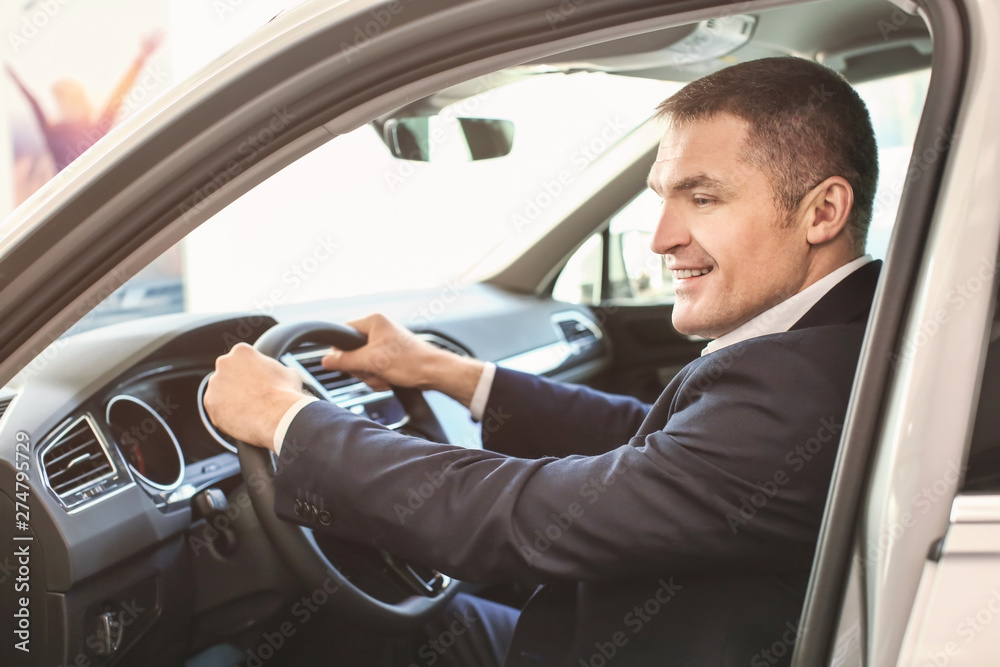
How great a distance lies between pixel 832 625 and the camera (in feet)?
2.53

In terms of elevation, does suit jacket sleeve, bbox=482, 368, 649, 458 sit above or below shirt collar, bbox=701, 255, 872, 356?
below

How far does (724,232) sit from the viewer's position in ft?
3.60

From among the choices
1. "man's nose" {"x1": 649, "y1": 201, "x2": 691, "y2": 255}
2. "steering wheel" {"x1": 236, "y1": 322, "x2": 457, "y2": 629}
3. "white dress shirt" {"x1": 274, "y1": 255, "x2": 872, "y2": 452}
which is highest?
"man's nose" {"x1": 649, "y1": 201, "x2": 691, "y2": 255}

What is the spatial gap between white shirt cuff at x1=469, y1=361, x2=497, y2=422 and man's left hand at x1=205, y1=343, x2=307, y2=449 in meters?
0.56

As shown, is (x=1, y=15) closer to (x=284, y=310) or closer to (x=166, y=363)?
(x=284, y=310)

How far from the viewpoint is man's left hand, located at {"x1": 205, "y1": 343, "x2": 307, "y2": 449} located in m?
1.11

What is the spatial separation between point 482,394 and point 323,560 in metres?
0.55

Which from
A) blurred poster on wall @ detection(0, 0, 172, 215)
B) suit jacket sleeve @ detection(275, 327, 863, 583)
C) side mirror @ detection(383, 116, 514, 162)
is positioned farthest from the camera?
blurred poster on wall @ detection(0, 0, 172, 215)

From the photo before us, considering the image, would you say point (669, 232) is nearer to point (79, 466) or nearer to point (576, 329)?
Result: point (79, 466)

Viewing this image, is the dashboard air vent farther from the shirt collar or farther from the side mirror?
the shirt collar

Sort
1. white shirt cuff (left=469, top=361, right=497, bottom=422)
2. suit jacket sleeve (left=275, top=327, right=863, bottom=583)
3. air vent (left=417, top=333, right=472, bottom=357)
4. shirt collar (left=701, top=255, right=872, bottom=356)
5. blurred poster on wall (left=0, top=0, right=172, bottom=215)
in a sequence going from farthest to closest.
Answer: blurred poster on wall (left=0, top=0, right=172, bottom=215), air vent (left=417, top=333, right=472, bottom=357), white shirt cuff (left=469, top=361, right=497, bottom=422), shirt collar (left=701, top=255, right=872, bottom=356), suit jacket sleeve (left=275, top=327, right=863, bottom=583)

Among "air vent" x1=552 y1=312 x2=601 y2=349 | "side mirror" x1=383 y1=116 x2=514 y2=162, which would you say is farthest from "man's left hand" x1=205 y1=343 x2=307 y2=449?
"air vent" x1=552 y1=312 x2=601 y2=349

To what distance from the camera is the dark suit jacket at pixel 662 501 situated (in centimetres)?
90

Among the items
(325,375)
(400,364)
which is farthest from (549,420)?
(325,375)
